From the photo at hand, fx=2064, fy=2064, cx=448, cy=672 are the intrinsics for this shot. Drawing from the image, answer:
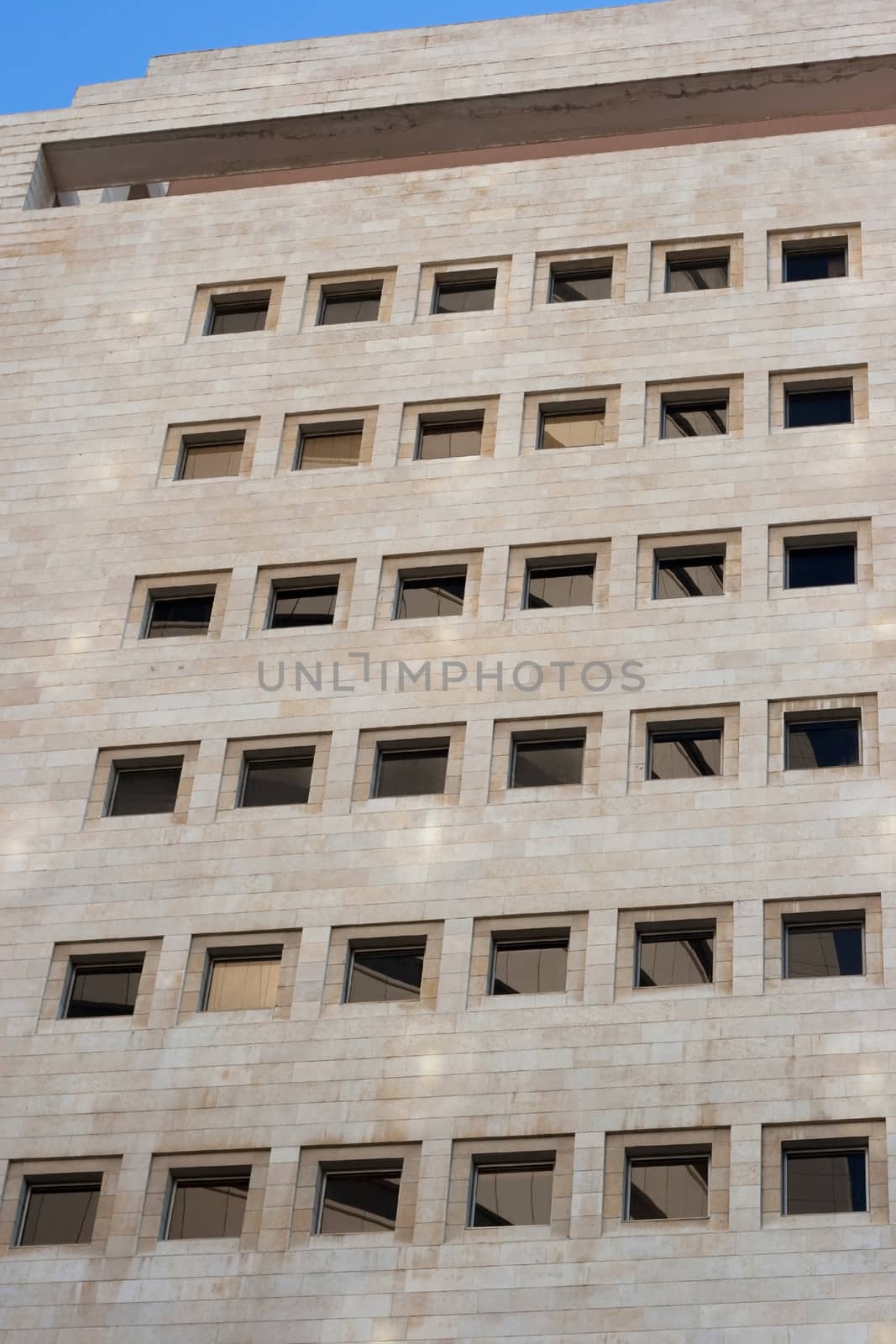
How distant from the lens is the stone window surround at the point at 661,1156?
28078mm

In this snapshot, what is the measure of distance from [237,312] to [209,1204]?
18.7 metres

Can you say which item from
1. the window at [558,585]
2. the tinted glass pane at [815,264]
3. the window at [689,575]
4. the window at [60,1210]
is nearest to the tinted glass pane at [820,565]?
the window at [689,575]

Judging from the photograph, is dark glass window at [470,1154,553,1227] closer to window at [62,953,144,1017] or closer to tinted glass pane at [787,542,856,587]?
window at [62,953,144,1017]

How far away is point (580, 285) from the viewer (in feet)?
131

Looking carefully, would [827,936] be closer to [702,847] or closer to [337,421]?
[702,847]

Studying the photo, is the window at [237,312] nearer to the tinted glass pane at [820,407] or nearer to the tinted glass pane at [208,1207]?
the tinted glass pane at [820,407]

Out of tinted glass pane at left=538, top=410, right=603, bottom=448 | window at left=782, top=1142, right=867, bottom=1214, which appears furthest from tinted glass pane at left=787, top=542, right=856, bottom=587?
window at left=782, top=1142, right=867, bottom=1214

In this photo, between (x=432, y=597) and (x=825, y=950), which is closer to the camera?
(x=825, y=950)

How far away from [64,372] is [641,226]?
11551mm

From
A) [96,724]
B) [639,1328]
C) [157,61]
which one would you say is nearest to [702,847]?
[639,1328]

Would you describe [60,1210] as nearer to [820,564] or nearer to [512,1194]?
[512,1194]

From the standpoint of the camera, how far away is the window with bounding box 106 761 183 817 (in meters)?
34.1

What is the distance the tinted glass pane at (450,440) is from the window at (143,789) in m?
7.81

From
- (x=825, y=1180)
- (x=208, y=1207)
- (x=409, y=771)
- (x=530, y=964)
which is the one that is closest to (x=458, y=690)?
(x=409, y=771)
